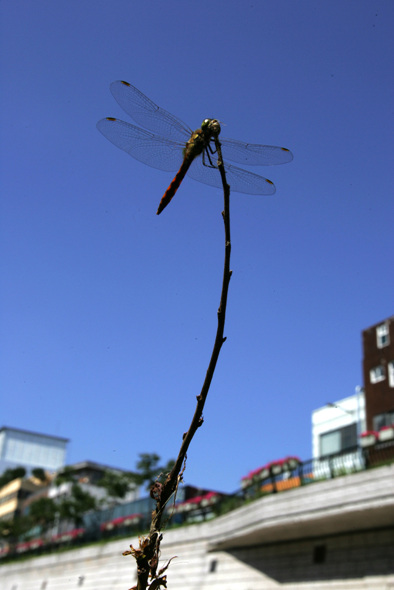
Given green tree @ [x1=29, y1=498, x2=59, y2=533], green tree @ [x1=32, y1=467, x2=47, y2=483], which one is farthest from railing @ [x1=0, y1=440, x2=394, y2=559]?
green tree @ [x1=32, y1=467, x2=47, y2=483]

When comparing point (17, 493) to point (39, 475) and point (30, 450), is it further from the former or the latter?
point (30, 450)

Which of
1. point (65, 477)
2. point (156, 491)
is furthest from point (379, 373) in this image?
point (156, 491)

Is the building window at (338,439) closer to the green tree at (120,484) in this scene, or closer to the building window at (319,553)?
the green tree at (120,484)

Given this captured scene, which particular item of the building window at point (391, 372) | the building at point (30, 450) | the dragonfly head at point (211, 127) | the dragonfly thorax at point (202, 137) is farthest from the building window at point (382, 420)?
the building at point (30, 450)

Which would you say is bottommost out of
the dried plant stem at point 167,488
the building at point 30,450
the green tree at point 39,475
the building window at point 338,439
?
the dried plant stem at point 167,488

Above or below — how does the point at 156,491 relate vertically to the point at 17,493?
below

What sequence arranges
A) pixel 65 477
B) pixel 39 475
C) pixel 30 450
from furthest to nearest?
pixel 30 450, pixel 39 475, pixel 65 477
